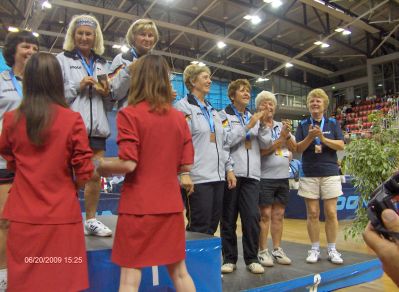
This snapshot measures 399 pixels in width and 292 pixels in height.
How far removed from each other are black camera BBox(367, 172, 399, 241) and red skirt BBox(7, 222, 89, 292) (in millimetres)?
1211

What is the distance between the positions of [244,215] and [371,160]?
98.7 inches

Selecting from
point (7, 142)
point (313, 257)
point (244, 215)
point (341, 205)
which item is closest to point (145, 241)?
point (7, 142)

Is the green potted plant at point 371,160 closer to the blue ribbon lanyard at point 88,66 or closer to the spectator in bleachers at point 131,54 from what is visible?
the spectator in bleachers at point 131,54

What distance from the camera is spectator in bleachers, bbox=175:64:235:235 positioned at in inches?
95.6

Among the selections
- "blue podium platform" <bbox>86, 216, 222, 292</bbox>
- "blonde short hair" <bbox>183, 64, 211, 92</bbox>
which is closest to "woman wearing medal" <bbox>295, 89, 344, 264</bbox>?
"blonde short hair" <bbox>183, 64, 211, 92</bbox>

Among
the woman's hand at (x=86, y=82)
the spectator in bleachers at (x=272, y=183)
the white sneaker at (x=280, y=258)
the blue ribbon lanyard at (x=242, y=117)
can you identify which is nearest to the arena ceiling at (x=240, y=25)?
Answer: the spectator in bleachers at (x=272, y=183)

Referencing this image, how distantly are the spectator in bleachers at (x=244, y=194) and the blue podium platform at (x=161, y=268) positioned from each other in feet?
1.85

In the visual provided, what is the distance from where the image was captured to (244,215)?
110 inches

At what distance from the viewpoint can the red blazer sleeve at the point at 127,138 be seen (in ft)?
5.27

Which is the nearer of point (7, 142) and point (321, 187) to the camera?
point (7, 142)

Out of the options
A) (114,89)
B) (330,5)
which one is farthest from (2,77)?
(330,5)

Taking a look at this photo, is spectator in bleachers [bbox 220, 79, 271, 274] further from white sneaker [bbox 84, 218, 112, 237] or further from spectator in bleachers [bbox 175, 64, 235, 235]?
white sneaker [bbox 84, 218, 112, 237]

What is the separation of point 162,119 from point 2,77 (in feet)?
2.97

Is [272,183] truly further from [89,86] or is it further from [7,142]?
[7,142]
